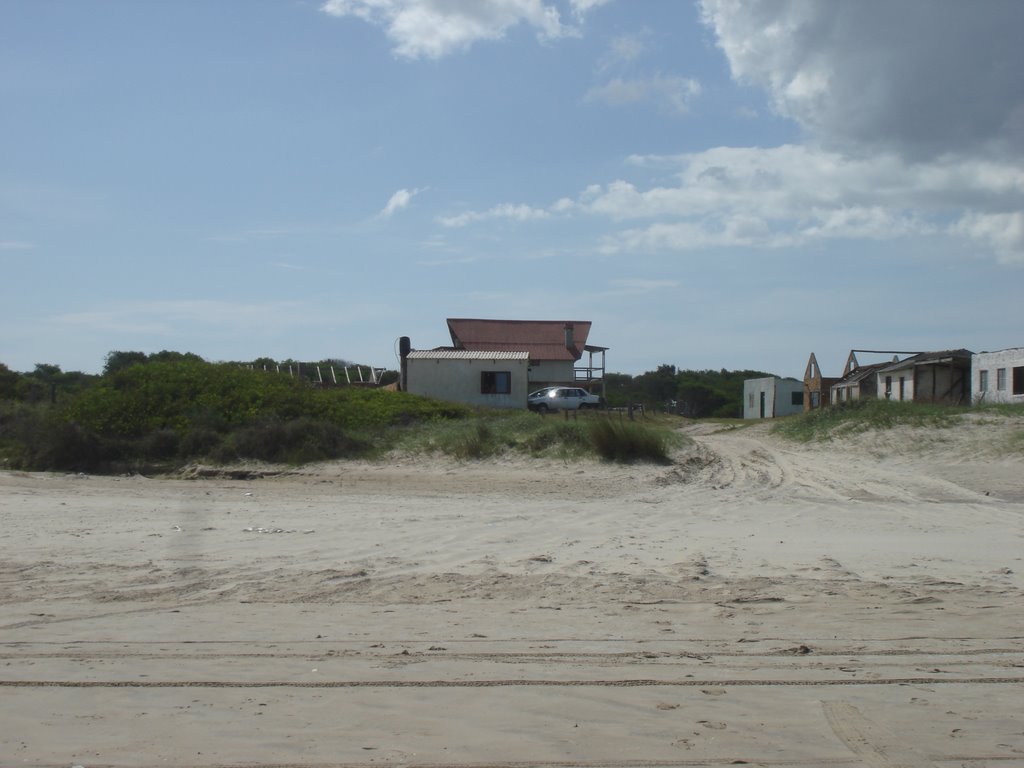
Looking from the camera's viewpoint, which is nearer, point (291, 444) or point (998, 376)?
point (291, 444)

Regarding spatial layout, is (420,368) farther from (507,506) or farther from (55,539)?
(55,539)

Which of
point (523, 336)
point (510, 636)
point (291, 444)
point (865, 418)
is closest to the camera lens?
point (510, 636)

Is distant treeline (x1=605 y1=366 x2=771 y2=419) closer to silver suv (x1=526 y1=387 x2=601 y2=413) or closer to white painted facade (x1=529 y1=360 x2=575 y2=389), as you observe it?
white painted facade (x1=529 y1=360 x2=575 y2=389)

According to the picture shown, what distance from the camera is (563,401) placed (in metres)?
38.3

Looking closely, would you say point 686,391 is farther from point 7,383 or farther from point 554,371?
point 7,383

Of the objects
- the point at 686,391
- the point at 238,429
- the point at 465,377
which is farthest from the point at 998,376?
the point at 686,391

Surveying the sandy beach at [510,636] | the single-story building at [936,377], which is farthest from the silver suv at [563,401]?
the sandy beach at [510,636]

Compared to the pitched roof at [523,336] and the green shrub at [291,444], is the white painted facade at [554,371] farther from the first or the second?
the green shrub at [291,444]

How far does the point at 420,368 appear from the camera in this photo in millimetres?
39312

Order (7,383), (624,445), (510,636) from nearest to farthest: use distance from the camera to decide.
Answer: (510,636) < (624,445) < (7,383)

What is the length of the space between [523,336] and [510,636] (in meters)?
43.3

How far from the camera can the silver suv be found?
38.2 meters

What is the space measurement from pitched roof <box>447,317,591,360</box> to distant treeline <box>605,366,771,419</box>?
886 cm

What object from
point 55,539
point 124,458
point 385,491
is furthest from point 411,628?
point 124,458
